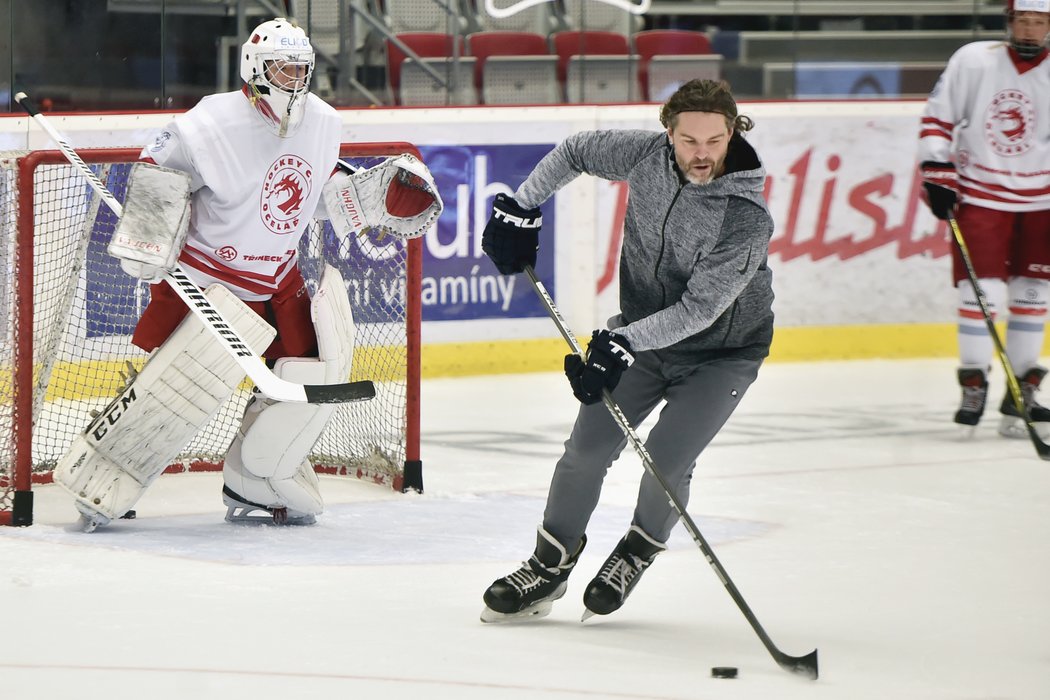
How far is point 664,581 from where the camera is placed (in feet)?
11.3

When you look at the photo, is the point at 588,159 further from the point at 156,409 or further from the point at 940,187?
the point at 940,187

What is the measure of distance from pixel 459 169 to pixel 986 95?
5.80ft

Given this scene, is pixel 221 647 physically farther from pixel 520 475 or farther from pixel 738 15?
pixel 738 15

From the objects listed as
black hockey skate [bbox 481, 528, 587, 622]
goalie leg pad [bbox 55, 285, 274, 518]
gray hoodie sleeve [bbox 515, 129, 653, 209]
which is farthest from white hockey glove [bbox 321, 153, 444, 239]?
black hockey skate [bbox 481, 528, 587, 622]

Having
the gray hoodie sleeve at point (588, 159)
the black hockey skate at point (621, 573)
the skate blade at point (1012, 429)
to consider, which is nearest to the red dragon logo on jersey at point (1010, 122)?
the skate blade at point (1012, 429)

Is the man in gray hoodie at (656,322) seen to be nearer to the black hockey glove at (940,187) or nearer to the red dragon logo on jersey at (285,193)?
the red dragon logo on jersey at (285,193)

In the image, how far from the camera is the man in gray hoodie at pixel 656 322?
287cm

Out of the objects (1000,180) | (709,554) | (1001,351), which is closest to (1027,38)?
(1000,180)

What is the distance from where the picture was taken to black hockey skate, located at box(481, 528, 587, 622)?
3.05m

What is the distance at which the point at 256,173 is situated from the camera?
3.70m

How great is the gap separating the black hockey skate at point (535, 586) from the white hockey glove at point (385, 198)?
40.8 inches

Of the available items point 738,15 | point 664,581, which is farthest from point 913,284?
point 664,581

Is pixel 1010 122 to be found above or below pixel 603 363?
above

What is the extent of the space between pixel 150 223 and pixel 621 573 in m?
1.19
